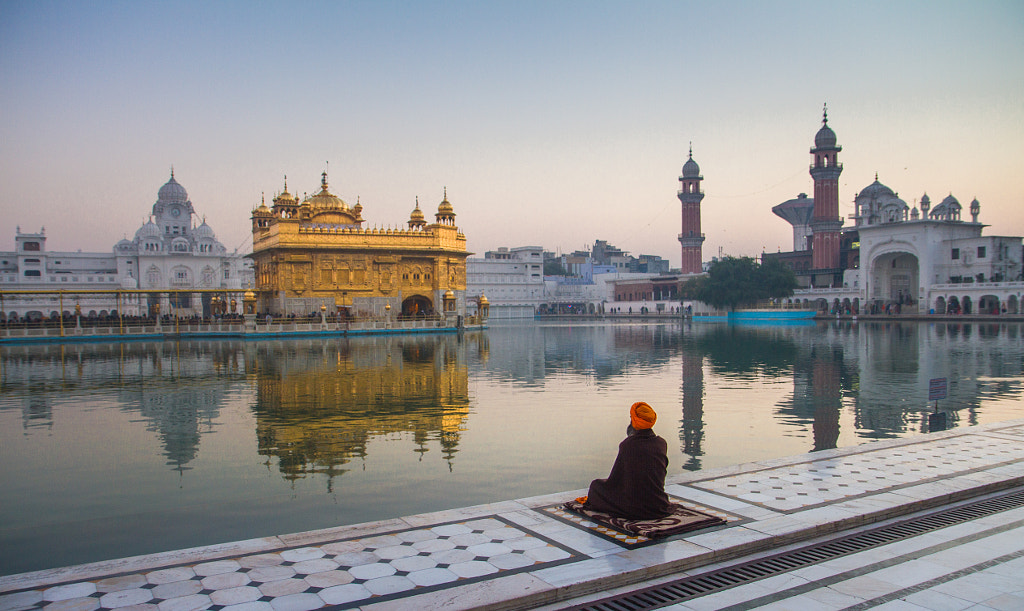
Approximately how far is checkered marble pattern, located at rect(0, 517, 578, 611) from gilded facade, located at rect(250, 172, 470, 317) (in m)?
38.2

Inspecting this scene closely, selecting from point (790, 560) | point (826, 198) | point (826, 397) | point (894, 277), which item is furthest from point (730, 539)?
point (826, 198)

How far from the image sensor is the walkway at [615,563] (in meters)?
4.15

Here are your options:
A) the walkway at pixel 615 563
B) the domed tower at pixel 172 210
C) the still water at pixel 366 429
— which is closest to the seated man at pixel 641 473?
the walkway at pixel 615 563

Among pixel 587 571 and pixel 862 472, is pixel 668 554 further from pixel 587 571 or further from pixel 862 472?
pixel 862 472

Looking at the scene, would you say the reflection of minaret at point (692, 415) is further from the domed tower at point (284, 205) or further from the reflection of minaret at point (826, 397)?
the domed tower at point (284, 205)

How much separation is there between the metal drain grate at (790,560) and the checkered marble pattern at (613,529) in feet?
1.68

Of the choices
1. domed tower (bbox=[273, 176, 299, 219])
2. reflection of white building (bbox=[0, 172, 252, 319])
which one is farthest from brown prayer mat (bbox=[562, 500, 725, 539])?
reflection of white building (bbox=[0, 172, 252, 319])

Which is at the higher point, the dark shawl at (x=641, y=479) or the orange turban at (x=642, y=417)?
the orange turban at (x=642, y=417)

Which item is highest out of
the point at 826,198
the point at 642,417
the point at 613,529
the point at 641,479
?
the point at 826,198

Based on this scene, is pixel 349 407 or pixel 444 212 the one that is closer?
pixel 349 407

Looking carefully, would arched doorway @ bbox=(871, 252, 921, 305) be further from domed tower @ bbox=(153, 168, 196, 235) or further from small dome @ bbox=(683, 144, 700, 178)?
domed tower @ bbox=(153, 168, 196, 235)

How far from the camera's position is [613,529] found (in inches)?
205

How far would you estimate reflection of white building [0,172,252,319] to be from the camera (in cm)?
6294

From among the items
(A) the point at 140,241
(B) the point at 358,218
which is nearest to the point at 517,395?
(B) the point at 358,218
